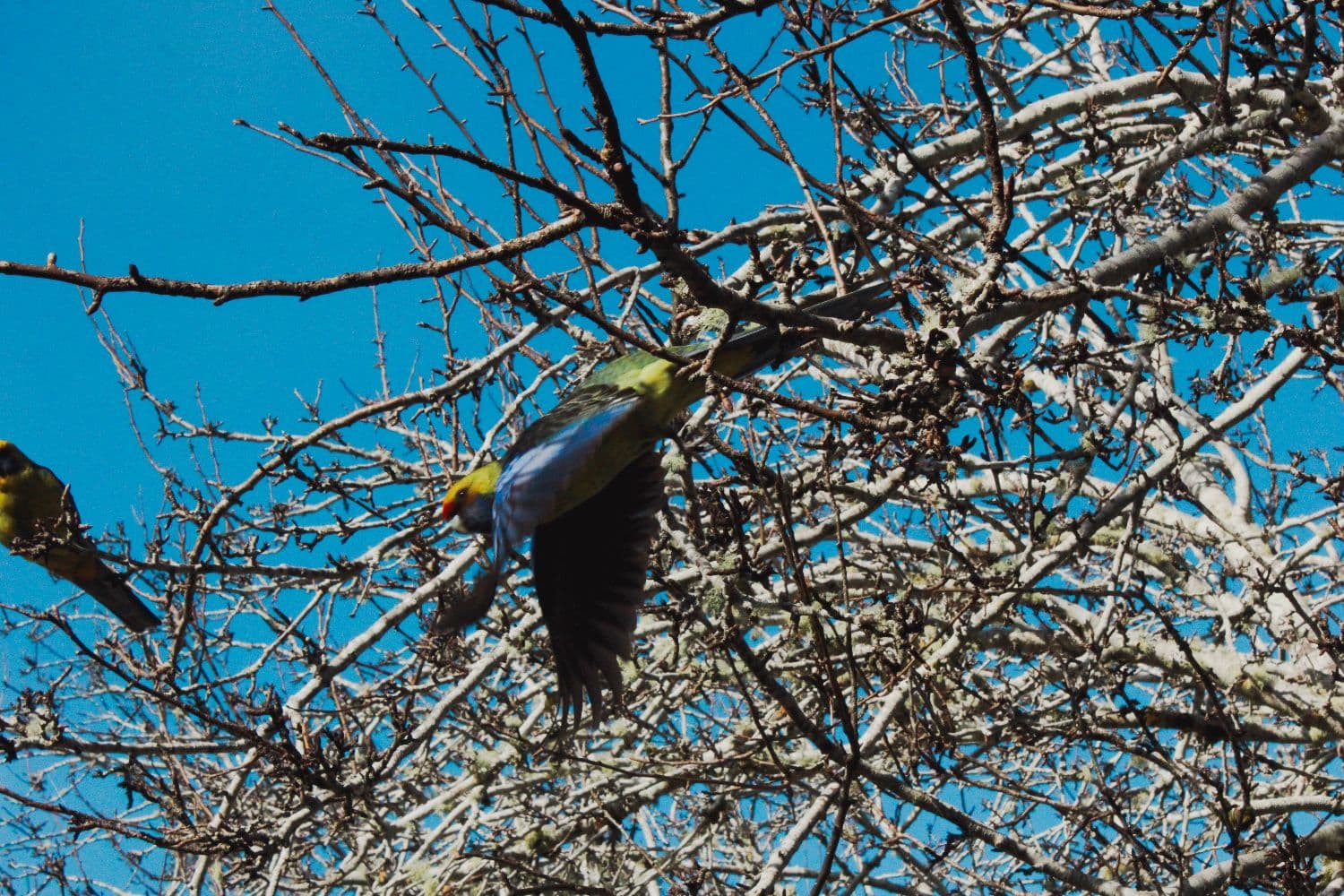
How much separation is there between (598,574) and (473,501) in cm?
73

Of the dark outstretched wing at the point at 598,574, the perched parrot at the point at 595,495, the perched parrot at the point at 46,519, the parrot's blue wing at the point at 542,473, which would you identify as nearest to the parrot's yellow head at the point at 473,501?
the perched parrot at the point at 595,495

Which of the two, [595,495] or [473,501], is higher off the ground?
[595,495]

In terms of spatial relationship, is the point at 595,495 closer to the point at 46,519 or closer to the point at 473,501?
the point at 473,501

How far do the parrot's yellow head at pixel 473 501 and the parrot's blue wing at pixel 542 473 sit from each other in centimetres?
28

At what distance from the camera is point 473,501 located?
3709 millimetres

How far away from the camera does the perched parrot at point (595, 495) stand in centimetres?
304

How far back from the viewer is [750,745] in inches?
179

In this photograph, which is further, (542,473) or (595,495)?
(595,495)

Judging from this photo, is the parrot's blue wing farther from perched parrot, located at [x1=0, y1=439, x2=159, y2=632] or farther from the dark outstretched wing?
→ perched parrot, located at [x1=0, y1=439, x2=159, y2=632]

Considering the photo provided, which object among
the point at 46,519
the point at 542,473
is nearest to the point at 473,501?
the point at 542,473

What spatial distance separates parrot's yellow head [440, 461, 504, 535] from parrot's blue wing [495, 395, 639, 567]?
28 centimetres

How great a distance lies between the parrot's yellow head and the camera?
3.65 meters

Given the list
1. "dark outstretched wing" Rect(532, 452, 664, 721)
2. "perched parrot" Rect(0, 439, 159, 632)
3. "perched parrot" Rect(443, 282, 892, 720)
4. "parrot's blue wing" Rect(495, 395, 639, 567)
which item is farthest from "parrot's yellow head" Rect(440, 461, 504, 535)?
"perched parrot" Rect(0, 439, 159, 632)

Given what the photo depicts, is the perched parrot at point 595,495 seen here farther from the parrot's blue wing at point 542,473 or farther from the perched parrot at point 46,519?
the perched parrot at point 46,519
